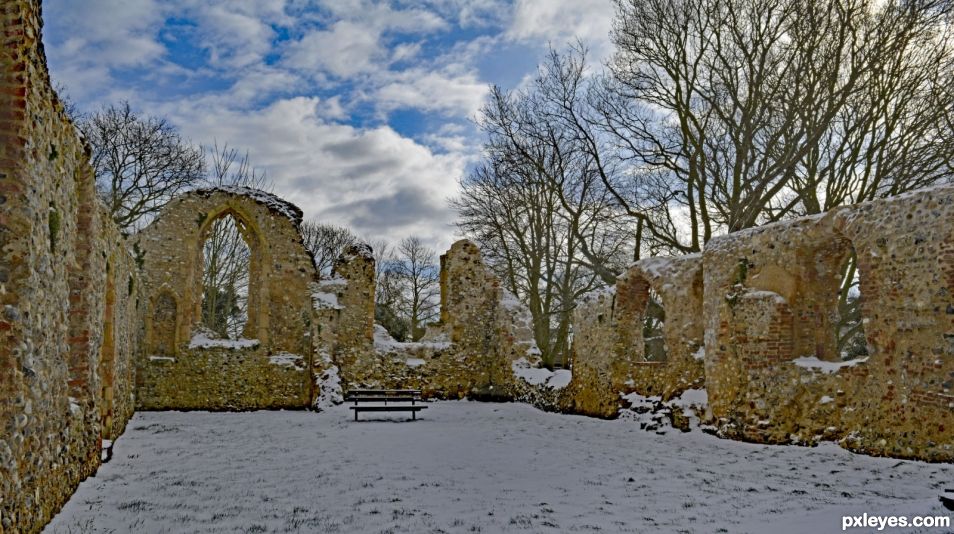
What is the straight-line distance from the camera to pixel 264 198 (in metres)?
16.3

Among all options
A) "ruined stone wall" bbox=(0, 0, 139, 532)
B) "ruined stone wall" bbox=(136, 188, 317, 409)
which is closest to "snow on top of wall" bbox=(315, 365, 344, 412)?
"ruined stone wall" bbox=(136, 188, 317, 409)

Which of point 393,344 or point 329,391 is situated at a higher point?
point 393,344

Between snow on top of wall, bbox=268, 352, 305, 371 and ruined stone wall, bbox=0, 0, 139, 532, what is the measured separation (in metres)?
8.89

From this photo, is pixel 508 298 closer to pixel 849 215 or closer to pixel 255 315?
pixel 255 315

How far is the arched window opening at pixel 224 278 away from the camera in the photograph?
2388cm

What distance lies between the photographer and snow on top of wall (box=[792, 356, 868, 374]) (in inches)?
336

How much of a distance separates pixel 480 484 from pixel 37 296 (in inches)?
165

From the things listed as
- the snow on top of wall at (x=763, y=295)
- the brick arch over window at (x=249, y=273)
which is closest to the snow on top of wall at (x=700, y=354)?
the snow on top of wall at (x=763, y=295)

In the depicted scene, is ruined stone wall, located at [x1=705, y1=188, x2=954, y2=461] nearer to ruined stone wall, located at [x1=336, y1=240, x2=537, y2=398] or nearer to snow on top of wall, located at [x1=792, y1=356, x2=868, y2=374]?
snow on top of wall, located at [x1=792, y1=356, x2=868, y2=374]

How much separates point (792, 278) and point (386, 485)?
22.4 ft

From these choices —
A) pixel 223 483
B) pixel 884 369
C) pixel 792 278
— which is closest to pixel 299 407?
pixel 223 483

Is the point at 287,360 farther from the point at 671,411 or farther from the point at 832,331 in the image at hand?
the point at 832,331

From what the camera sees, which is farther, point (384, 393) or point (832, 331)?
point (384, 393)

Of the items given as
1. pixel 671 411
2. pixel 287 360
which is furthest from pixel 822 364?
pixel 287 360
